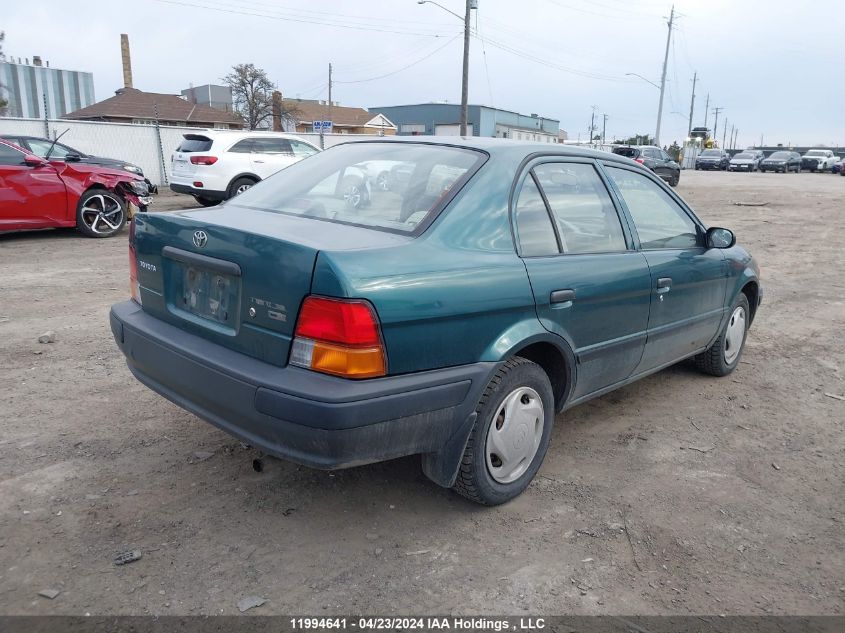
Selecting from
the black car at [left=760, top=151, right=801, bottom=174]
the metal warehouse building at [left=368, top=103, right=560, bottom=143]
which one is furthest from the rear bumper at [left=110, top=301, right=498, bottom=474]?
the metal warehouse building at [left=368, top=103, right=560, bottom=143]

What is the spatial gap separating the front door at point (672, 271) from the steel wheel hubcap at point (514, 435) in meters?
1.06

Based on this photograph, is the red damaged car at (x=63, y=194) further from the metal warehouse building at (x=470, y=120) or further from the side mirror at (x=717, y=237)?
the metal warehouse building at (x=470, y=120)

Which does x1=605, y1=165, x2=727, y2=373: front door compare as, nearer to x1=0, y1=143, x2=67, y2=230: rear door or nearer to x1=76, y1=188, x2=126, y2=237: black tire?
x1=0, y1=143, x2=67, y2=230: rear door

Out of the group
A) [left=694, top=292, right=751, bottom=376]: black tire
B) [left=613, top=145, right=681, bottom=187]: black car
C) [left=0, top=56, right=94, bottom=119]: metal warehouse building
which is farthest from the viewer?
[left=0, top=56, right=94, bottom=119]: metal warehouse building

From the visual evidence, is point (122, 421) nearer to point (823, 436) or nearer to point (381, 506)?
point (381, 506)

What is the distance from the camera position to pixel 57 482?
321cm

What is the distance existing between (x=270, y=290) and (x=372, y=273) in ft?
1.34

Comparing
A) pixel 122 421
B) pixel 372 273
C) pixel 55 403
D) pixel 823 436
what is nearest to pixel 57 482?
pixel 122 421

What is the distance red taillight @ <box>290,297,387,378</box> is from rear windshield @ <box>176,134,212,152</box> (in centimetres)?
1213

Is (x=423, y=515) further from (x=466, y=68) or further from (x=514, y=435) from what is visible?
(x=466, y=68)

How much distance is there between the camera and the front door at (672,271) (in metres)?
3.88

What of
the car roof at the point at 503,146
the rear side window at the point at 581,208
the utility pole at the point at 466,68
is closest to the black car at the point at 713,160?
the utility pole at the point at 466,68

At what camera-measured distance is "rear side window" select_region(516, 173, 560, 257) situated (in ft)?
10.3

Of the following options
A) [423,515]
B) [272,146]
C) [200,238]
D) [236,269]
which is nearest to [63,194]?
[272,146]
